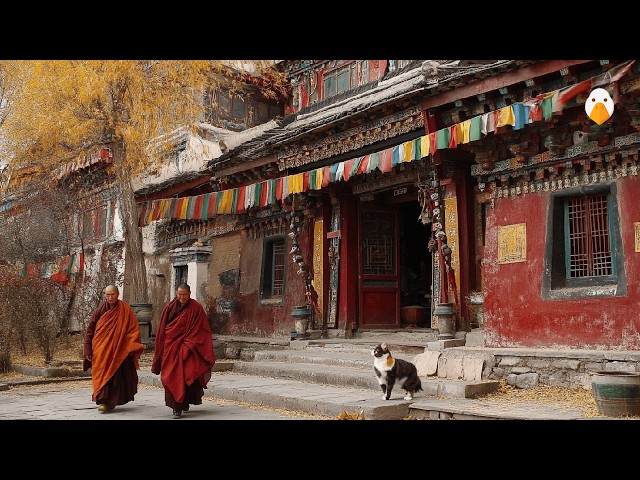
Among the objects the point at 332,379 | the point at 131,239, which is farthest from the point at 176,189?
the point at 332,379

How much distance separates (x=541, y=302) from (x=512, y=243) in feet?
3.00

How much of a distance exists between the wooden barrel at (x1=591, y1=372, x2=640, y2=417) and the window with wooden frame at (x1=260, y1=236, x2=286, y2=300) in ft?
28.4

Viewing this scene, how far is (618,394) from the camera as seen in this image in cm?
611

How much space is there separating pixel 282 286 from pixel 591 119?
26.1ft

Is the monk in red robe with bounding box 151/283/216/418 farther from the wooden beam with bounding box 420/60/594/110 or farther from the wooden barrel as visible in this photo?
the wooden beam with bounding box 420/60/594/110

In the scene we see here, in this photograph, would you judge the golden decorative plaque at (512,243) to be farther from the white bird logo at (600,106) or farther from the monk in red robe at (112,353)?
the monk in red robe at (112,353)

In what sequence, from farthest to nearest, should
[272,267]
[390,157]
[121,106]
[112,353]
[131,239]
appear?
[272,267] → [131,239] → [121,106] → [390,157] → [112,353]

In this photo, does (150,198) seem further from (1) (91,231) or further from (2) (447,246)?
(2) (447,246)

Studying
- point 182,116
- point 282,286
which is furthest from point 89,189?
point 282,286

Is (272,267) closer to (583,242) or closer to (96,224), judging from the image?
(583,242)

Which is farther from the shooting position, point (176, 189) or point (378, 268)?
point (176, 189)

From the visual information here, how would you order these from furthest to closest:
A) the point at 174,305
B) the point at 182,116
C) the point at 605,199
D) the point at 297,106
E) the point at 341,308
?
the point at 297,106 < the point at 182,116 < the point at 341,308 < the point at 605,199 < the point at 174,305

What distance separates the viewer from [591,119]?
24.6 ft

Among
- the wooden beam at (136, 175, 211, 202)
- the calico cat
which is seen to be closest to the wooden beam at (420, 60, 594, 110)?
the calico cat
